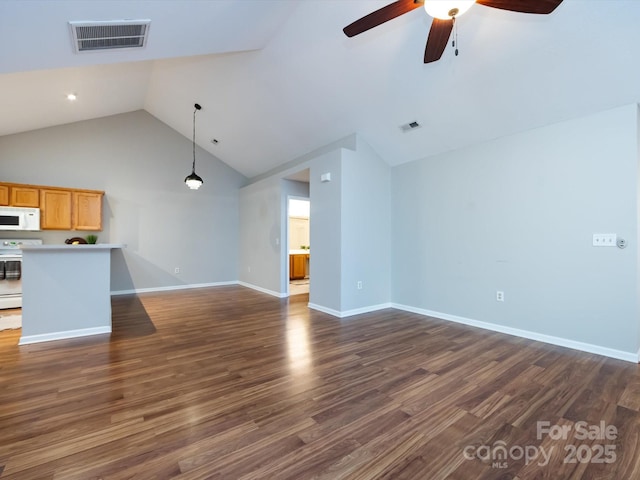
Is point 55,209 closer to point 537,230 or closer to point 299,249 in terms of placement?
point 299,249

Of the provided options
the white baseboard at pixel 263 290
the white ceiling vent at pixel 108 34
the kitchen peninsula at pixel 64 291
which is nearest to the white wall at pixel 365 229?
the white baseboard at pixel 263 290

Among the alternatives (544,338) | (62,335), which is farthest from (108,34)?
(544,338)

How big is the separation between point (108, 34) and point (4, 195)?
4.47 metres

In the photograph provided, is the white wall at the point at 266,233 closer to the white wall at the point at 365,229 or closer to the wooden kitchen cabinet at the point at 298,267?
the wooden kitchen cabinet at the point at 298,267

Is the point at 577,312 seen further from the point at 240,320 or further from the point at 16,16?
the point at 16,16

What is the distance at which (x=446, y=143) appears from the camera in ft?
13.6

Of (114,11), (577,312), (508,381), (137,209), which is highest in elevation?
(114,11)

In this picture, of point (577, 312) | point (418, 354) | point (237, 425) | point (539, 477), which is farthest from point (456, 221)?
point (237, 425)

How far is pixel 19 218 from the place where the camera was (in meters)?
5.07

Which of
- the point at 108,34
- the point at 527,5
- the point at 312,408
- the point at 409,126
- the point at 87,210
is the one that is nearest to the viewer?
the point at 527,5

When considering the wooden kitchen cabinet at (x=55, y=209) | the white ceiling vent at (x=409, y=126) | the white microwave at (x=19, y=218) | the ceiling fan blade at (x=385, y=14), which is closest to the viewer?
the ceiling fan blade at (x=385, y=14)

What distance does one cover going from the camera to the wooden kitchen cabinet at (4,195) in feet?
16.4

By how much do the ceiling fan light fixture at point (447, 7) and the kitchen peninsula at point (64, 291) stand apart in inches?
149

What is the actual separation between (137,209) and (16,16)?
16.2 ft
